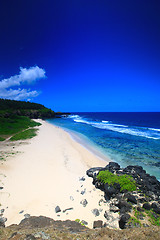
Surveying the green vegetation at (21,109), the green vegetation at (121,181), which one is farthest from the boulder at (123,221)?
the green vegetation at (21,109)

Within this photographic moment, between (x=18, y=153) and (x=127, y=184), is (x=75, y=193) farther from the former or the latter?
(x=18, y=153)

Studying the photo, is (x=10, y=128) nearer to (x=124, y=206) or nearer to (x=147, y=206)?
(x=124, y=206)

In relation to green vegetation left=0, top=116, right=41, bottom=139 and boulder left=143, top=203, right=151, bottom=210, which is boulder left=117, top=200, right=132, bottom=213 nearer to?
boulder left=143, top=203, right=151, bottom=210

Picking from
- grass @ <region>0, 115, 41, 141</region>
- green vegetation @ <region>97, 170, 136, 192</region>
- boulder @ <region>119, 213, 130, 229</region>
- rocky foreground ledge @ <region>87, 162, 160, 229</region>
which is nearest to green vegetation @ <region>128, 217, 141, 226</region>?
rocky foreground ledge @ <region>87, 162, 160, 229</region>

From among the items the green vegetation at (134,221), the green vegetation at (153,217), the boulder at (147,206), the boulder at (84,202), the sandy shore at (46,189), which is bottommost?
the sandy shore at (46,189)

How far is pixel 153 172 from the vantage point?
11.8m

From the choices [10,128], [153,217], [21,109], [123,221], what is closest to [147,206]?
[153,217]

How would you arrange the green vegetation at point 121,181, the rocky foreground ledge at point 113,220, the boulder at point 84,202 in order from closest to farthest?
1. the rocky foreground ledge at point 113,220
2. the boulder at point 84,202
3. the green vegetation at point 121,181

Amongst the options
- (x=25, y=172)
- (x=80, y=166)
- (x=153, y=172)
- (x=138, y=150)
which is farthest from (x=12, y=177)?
(x=138, y=150)

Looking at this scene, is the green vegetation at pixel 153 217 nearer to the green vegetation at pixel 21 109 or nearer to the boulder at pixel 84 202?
the boulder at pixel 84 202

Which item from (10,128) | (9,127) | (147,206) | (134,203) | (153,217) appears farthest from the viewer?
(9,127)

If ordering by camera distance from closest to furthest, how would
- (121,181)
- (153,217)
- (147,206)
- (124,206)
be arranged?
(153,217) < (147,206) < (124,206) < (121,181)

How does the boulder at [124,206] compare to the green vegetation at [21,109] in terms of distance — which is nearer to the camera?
the boulder at [124,206]

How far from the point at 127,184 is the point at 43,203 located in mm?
5276
